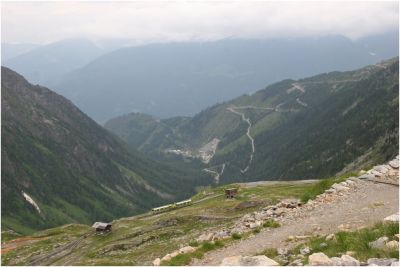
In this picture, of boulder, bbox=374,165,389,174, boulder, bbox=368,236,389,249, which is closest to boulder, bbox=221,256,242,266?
boulder, bbox=368,236,389,249

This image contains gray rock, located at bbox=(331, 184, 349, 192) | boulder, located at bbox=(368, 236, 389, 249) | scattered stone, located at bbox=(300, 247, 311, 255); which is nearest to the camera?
boulder, located at bbox=(368, 236, 389, 249)

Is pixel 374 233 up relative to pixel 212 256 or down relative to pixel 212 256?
up

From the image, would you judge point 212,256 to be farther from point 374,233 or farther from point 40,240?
point 40,240

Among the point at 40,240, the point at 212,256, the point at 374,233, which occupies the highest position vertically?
the point at 374,233

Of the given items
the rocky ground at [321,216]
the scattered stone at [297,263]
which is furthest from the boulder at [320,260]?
the rocky ground at [321,216]

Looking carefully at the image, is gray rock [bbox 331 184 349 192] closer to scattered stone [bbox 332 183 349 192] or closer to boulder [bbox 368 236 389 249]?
scattered stone [bbox 332 183 349 192]

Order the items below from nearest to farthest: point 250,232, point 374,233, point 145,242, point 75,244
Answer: point 374,233, point 250,232, point 145,242, point 75,244

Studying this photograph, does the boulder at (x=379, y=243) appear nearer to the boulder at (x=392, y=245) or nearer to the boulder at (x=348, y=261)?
the boulder at (x=392, y=245)

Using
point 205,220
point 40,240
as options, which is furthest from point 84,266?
point 40,240

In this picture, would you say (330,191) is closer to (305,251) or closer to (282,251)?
(282,251)
